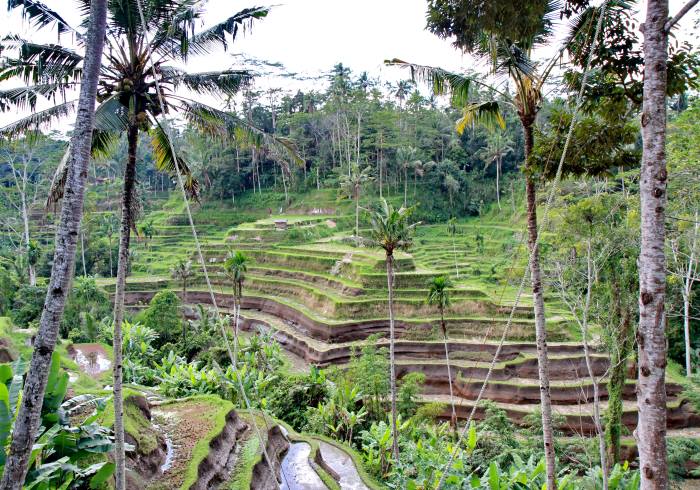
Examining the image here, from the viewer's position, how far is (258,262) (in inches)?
1284

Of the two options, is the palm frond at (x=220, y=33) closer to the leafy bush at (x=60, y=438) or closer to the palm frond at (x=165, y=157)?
the palm frond at (x=165, y=157)

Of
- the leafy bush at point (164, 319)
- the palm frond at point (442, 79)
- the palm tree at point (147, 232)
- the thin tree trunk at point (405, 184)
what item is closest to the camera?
the palm frond at point (442, 79)

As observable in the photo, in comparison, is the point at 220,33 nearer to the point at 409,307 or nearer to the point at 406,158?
the point at 409,307

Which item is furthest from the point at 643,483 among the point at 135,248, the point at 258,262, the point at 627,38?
the point at 135,248

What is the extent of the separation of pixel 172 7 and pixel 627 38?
18.1 ft

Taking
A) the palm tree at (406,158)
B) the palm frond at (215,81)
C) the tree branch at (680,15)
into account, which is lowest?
the tree branch at (680,15)

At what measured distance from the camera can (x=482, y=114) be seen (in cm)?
801

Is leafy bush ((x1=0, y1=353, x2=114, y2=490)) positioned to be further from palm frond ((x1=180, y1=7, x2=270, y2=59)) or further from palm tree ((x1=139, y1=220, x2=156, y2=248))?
palm tree ((x1=139, y1=220, x2=156, y2=248))

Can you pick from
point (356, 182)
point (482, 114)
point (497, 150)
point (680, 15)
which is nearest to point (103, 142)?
point (482, 114)

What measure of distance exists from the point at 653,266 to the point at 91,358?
1919 cm

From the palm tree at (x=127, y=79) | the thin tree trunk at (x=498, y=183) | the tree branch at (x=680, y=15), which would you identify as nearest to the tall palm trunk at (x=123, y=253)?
the palm tree at (x=127, y=79)

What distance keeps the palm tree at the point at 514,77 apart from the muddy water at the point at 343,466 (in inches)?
224

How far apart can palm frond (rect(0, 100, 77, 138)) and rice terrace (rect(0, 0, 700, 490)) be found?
0.10ft

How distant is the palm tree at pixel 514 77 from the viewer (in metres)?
5.88
